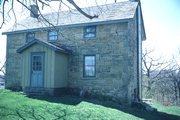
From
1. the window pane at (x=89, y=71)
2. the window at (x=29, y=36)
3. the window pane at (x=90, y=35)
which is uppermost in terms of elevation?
the window at (x=29, y=36)

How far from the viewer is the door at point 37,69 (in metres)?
11.2

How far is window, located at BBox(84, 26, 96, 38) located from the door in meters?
3.41

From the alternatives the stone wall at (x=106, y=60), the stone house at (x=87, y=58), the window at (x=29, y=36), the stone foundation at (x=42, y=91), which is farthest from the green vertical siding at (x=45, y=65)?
the window at (x=29, y=36)

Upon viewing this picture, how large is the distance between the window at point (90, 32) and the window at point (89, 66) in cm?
147

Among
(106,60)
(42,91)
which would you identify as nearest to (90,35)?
(106,60)

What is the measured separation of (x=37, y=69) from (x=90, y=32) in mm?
4464

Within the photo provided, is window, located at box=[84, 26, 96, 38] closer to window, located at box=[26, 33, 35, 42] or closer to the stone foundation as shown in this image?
the stone foundation

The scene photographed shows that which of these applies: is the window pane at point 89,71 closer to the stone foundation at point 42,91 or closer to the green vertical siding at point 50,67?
the green vertical siding at point 50,67

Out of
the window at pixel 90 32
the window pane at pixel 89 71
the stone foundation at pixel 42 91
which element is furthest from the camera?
the window at pixel 90 32

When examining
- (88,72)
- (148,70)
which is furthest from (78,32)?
(148,70)

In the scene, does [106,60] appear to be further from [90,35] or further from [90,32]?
[90,32]

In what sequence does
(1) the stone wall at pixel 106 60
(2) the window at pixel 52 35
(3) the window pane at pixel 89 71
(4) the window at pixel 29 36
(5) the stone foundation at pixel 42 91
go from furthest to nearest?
(4) the window at pixel 29 36, (2) the window at pixel 52 35, (3) the window pane at pixel 89 71, (1) the stone wall at pixel 106 60, (5) the stone foundation at pixel 42 91

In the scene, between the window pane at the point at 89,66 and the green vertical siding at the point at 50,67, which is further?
the window pane at the point at 89,66

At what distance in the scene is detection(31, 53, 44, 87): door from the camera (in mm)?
11164
